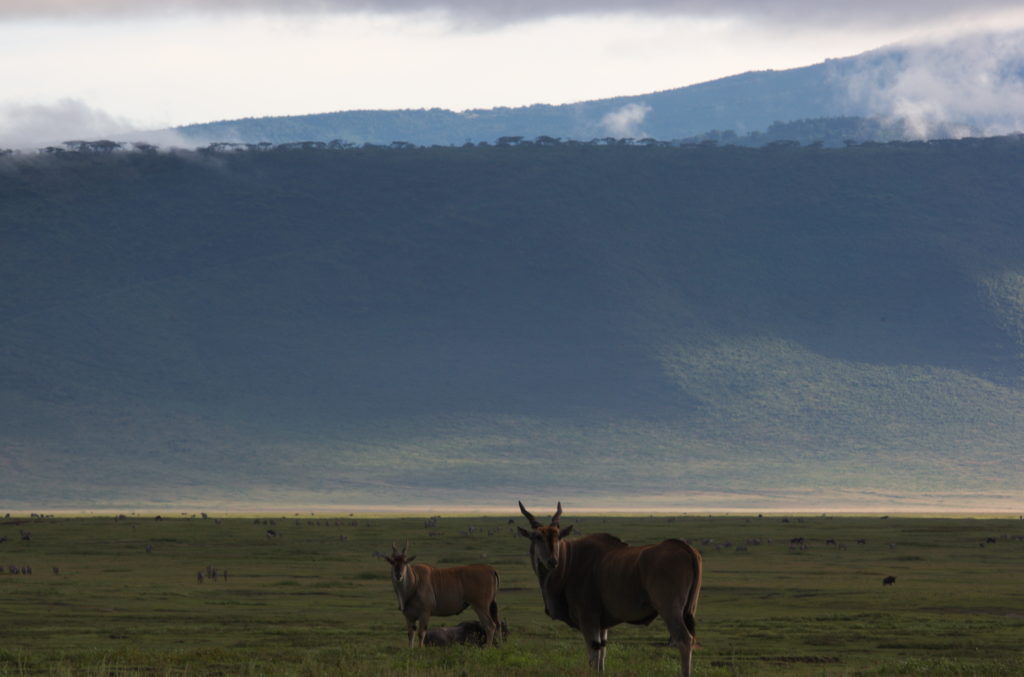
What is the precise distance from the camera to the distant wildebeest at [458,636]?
2366cm

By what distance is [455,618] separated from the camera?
32.9 metres

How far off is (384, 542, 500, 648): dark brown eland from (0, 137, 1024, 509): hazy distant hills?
86117 mm

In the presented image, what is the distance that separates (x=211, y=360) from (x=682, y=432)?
130 feet

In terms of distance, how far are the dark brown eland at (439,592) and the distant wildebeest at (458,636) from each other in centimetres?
9

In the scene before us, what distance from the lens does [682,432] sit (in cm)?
12388

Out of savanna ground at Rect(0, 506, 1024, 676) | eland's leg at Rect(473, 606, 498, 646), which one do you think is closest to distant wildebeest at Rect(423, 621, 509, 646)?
eland's leg at Rect(473, 606, 498, 646)

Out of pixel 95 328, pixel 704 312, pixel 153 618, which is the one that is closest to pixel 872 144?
pixel 704 312

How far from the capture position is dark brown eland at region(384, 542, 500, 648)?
2333 cm

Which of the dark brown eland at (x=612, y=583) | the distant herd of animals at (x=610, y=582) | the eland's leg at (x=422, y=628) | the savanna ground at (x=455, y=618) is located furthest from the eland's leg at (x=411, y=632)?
the dark brown eland at (x=612, y=583)

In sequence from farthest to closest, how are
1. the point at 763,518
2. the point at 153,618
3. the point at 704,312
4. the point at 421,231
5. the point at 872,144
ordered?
the point at 872,144 < the point at 421,231 < the point at 704,312 < the point at 763,518 < the point at 153,618

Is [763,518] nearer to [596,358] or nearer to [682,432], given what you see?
[682,432]

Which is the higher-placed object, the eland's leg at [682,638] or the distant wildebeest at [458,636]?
the eland's leg at [682,638]

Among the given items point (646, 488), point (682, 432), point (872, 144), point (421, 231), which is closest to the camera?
point (646, 488)

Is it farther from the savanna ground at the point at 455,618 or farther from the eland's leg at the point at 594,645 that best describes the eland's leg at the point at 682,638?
the savanna ground at the point at 455,618
